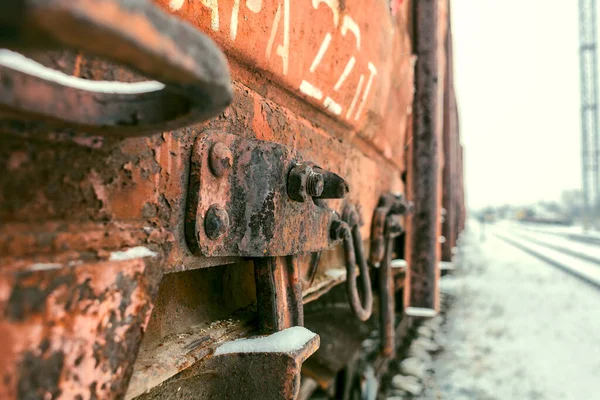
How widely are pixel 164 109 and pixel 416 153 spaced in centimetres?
321

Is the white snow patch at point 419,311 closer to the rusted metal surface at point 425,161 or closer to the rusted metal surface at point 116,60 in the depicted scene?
the rusted metal surface at point 425,161

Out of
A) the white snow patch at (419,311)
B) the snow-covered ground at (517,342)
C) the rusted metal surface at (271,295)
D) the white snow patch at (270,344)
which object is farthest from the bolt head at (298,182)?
the white snow patch at (419,311)

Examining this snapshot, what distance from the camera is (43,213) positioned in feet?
1.35

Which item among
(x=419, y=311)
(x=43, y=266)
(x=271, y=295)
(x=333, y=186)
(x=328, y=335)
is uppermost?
(x=333, y=186)

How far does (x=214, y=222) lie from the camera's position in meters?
0.65

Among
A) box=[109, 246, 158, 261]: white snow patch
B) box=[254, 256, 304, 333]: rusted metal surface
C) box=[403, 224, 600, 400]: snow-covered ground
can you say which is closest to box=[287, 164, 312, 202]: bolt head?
box=[254, 256, 304, 333]: rusted metal surface

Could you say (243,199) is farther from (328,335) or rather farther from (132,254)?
(328,335)

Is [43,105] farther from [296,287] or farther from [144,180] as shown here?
[296,287]

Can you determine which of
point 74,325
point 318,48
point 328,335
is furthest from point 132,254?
point 328,335

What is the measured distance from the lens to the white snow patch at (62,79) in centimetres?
37

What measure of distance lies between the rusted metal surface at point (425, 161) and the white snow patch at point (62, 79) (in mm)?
3099

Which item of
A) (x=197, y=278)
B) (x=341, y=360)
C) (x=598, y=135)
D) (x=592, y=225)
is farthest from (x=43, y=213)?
(x=592, y=225)

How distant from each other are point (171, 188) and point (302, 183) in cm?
28

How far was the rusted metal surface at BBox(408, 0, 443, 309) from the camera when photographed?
3.27m
